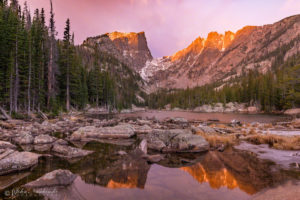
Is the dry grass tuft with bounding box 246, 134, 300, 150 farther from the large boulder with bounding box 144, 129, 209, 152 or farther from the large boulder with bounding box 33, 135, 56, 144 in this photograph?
the large boulder with bounding box 33, 135, 56, 144

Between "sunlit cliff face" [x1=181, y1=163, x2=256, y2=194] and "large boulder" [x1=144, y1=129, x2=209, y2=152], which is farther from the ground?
"large boulder" [x1=144, y1=129, x2=209, y2=152]

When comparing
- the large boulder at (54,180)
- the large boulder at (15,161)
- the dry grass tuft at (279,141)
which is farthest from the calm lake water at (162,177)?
the dry grass tuft at (279,141)

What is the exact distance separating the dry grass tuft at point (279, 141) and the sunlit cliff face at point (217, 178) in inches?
305

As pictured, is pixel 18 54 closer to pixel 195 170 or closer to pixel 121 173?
pixel 121 173

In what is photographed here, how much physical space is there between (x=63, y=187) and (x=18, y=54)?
110ft

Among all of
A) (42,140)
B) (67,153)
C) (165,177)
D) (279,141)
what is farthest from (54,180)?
(279,141)

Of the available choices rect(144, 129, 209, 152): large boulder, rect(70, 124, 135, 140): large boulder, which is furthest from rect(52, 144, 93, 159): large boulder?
rect(70, 124, 135, 140): large boulder

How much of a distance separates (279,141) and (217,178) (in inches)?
409

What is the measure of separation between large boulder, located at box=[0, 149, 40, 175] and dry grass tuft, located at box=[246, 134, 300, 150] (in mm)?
17456

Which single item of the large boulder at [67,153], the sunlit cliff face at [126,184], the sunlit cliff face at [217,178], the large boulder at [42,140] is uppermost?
the large boulder at [42,140]

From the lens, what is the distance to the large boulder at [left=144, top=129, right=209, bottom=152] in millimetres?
12781

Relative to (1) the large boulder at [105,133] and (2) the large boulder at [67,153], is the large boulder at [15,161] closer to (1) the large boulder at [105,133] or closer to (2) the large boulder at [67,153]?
(2) the large boulder at [67,153]

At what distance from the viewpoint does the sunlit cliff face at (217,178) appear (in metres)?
7.05

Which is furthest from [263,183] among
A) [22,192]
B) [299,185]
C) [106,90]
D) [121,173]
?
[106,90]
